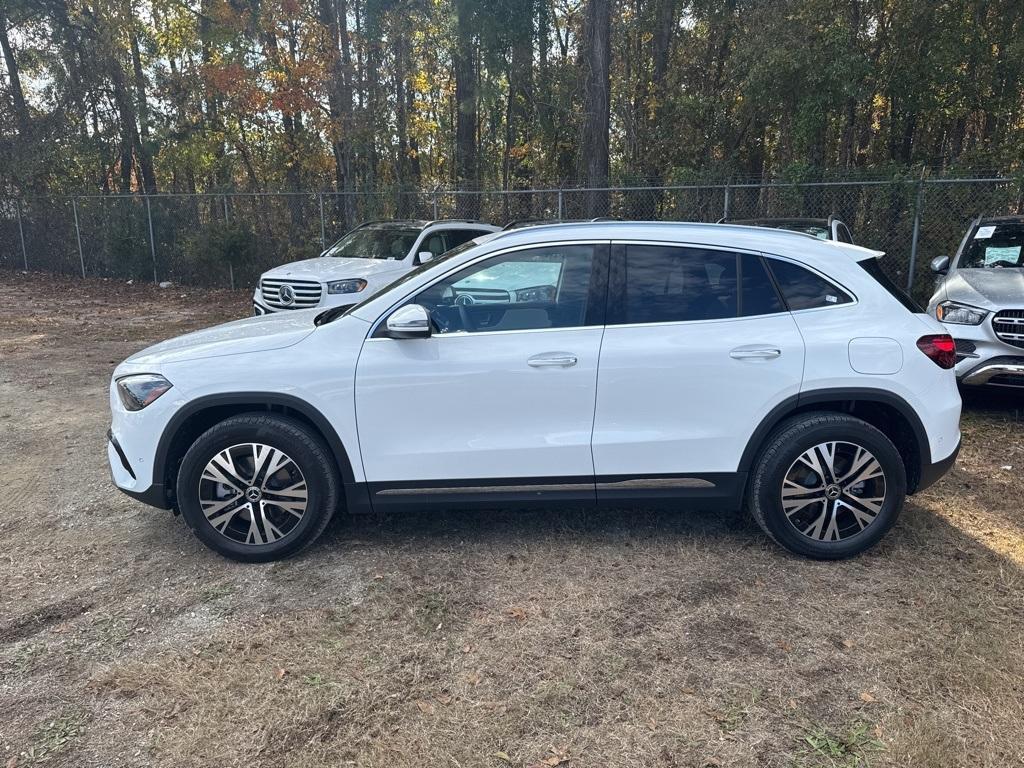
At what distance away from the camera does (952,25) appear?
12891mm

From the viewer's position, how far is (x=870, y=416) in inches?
158

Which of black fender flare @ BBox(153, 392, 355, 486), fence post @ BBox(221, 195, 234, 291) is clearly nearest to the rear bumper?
black fender flare @ BBox(153, 392, 355, 486)

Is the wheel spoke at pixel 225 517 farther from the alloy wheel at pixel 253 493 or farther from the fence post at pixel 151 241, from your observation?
the fence post at pixel 151 241

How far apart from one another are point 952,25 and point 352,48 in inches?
525

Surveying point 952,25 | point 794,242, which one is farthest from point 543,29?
point 794,242

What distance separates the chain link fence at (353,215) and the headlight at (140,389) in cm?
931

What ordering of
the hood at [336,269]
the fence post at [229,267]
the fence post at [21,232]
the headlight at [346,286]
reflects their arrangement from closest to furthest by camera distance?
1. the headlight at [346,286]
2. the hood at [336,269]
3. the fence post at [229,267]
4. the fence post at [21,232]

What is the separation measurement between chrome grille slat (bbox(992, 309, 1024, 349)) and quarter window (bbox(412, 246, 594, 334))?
166 inches

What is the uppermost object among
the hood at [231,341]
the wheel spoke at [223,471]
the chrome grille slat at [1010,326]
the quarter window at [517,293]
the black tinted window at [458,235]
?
the black tinted window at [458,235]

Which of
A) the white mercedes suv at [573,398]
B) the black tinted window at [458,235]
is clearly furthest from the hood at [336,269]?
the white mercedes suv at [573,398]

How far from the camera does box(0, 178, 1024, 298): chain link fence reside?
1036cm

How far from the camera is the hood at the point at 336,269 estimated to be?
9305 millimetres

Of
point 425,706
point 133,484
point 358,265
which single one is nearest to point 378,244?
point 358,265

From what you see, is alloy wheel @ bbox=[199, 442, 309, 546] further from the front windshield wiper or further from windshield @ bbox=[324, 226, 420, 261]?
windshield @ bbox=[324, 226, 420, 261]
